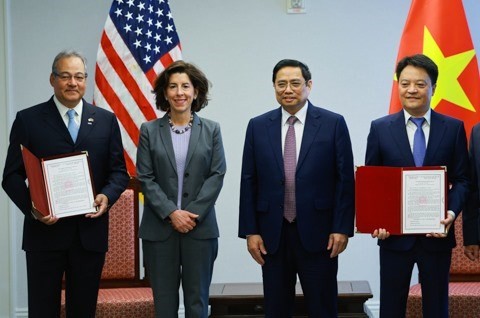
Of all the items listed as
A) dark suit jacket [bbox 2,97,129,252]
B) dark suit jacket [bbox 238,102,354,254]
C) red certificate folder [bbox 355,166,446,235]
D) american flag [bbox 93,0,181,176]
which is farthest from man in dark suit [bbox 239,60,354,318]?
american flag [bbox 93,0,181,176]

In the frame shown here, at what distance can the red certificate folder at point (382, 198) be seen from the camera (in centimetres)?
344

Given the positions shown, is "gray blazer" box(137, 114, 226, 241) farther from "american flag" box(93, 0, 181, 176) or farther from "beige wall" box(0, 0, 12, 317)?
"beige wall" box(0, 0, 12, 317)

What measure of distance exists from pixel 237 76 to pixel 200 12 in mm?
561

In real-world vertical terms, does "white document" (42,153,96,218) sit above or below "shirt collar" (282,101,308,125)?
below

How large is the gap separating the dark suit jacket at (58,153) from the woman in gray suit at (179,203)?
0.57 feet

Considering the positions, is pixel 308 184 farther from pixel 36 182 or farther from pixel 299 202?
pixel 36 182

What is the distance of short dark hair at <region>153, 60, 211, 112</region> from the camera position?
387 cm

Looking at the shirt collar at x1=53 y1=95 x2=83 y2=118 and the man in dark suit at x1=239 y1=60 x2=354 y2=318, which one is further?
the shirt collar at x1=53 y1=95 x2=83 y2=118

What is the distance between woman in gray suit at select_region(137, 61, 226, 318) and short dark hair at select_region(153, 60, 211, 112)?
0.05m

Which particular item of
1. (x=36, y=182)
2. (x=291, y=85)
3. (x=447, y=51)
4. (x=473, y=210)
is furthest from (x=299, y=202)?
(x=447, y=51)

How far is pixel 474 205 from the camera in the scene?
3596 millimetres

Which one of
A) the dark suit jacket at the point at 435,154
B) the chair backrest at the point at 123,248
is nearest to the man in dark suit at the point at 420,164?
the dark suit jacket at the point at 435,154

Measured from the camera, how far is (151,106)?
526 cm

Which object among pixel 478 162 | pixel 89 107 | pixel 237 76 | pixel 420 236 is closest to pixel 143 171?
pixel 89 107
